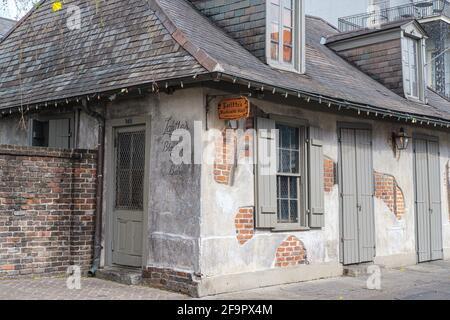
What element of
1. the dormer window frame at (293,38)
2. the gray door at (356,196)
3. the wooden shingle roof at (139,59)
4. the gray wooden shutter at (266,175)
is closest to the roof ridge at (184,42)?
the wooden shingle roof at (139,59)

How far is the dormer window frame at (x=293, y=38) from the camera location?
9.88 m

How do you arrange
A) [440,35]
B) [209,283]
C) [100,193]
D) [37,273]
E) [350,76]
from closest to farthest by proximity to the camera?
[209,283], [37,273], [100,193], [350,76], [440,35]

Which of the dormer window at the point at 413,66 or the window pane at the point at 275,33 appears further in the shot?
the dormer window at the point at 413,66

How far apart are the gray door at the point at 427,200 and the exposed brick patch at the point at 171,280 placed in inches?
252

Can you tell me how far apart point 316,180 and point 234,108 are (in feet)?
8.43

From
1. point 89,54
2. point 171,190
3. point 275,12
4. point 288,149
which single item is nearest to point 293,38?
point 275,12

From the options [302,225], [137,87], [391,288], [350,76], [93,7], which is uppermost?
[93,7]

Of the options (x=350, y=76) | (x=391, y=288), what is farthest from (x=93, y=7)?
(x=391, y=288)

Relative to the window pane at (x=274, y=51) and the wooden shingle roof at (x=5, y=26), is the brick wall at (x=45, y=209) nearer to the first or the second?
the window pane at (x=274, y=51)

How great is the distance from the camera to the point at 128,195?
9.36 metres

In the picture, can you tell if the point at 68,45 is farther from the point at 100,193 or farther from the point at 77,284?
the point at 77,284

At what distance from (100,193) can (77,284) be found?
65.8 inches

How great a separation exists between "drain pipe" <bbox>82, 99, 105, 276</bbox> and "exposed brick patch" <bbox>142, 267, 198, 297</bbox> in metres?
1.11

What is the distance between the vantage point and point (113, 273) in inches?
355
